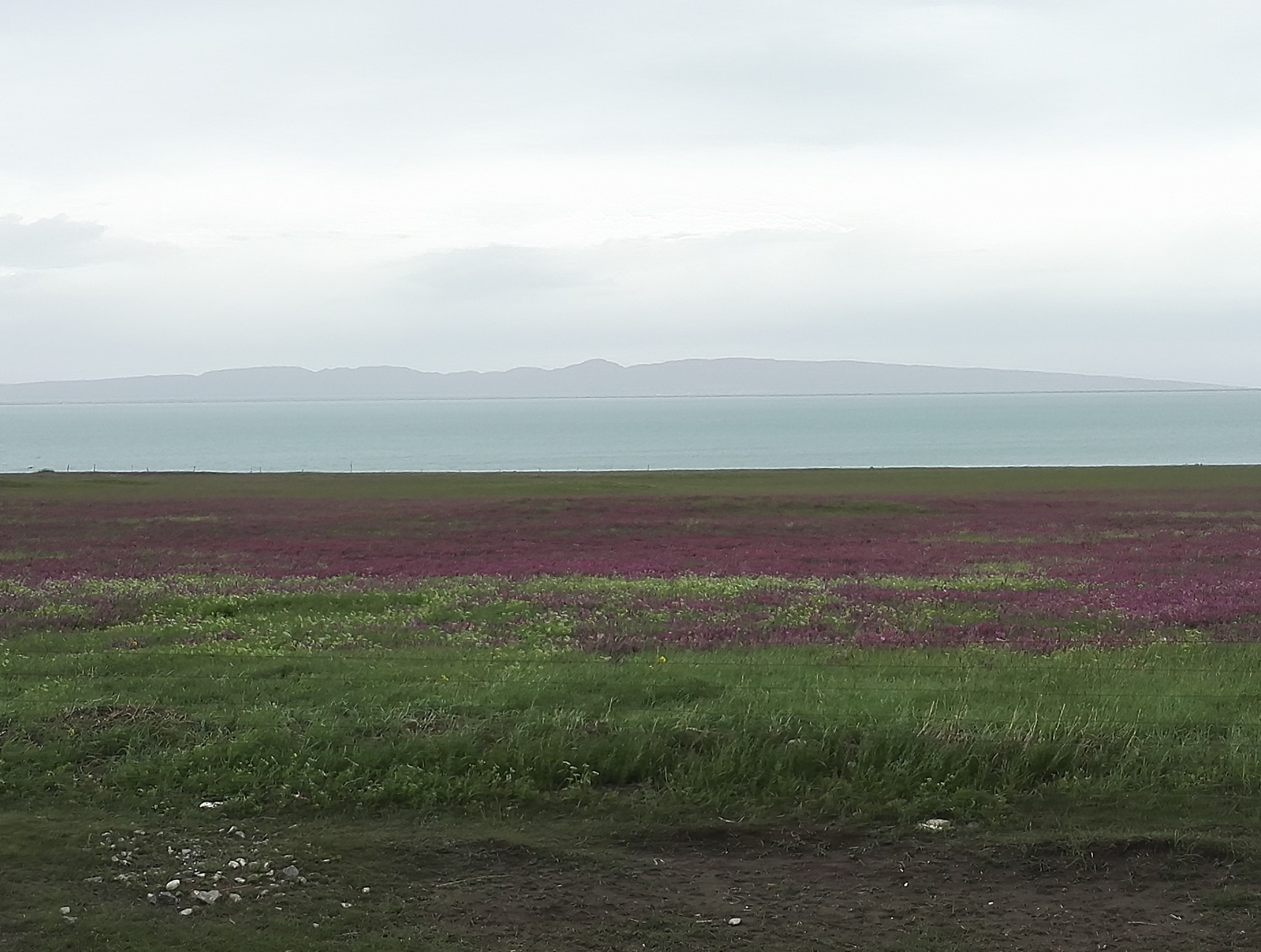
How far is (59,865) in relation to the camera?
298 inches

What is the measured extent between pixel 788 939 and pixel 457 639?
10.0m

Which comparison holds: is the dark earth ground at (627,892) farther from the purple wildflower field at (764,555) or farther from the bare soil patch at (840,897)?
the purple wildflower field at (764,555)

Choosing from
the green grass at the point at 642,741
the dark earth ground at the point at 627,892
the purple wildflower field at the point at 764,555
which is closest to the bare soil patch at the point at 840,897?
the dark earth ground at the point at 627,892

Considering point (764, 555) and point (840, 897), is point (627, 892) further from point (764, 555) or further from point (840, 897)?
point (764, 555)

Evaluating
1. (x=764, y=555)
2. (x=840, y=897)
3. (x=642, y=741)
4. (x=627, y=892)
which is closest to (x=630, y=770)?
(x=642, y=741)

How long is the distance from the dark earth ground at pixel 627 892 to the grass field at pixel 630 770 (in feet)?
0.09

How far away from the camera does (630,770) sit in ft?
31.2

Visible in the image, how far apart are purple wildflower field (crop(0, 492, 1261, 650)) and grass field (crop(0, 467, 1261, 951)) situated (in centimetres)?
27

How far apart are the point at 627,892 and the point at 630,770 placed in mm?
2112

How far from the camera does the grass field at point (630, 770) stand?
7066 mm

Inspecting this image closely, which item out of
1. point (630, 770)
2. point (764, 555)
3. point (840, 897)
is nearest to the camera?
point (840, 897)

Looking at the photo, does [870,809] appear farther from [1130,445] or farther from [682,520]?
[1130,445]

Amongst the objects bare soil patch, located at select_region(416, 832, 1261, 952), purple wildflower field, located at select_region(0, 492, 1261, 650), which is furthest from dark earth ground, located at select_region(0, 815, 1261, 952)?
purple wildflower field, located at select_region(0, 492, 1261, 650)

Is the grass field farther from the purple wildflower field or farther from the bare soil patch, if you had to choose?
the purple wildflower field
